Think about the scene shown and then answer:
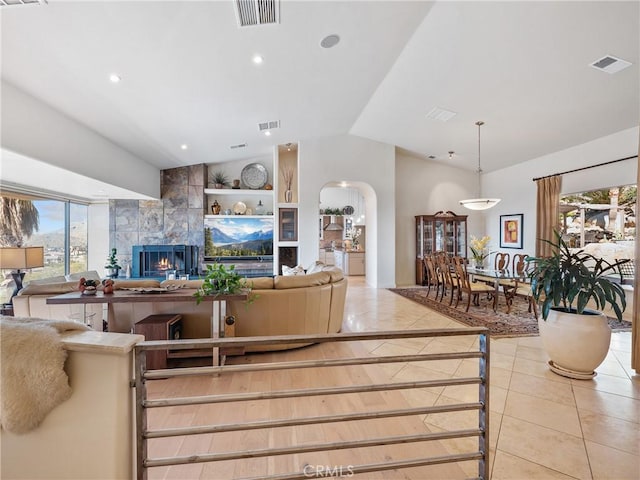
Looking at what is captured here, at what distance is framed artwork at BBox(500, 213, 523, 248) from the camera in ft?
22.7

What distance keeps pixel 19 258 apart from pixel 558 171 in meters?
9.09

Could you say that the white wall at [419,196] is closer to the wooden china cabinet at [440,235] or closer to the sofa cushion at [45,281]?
the wooden china cabinet at [440,235]

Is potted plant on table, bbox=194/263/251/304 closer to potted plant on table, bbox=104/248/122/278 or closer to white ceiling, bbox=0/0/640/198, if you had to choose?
white ceiling, bbox=0/0/640/198

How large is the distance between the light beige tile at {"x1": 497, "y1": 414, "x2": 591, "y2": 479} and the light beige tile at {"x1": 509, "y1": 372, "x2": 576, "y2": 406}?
51cm

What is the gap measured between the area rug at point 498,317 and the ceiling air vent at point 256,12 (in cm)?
405

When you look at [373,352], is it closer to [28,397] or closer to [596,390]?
[596,390]

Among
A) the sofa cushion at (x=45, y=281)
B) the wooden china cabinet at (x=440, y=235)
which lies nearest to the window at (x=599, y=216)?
the wooden china cabinet at (x=440, y=235)

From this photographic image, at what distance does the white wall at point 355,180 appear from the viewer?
720 cm

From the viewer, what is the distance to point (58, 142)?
382 cm

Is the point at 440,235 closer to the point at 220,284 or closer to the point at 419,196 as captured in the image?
the point at 419,196

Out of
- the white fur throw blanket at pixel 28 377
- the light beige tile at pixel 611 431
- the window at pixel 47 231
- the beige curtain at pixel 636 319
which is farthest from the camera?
the window at pixel 47 231

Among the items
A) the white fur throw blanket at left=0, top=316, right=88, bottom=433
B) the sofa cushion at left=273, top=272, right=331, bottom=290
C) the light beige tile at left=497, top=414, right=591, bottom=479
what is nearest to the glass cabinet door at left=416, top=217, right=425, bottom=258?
the sofa cushion at left=273, top=272, right=331, bottom=290

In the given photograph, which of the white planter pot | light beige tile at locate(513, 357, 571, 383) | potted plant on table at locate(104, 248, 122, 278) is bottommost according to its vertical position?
light beige tile at locate(513, 357, 571, 383)

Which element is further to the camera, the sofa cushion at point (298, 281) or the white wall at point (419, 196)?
the white wall at point (419, 196)
